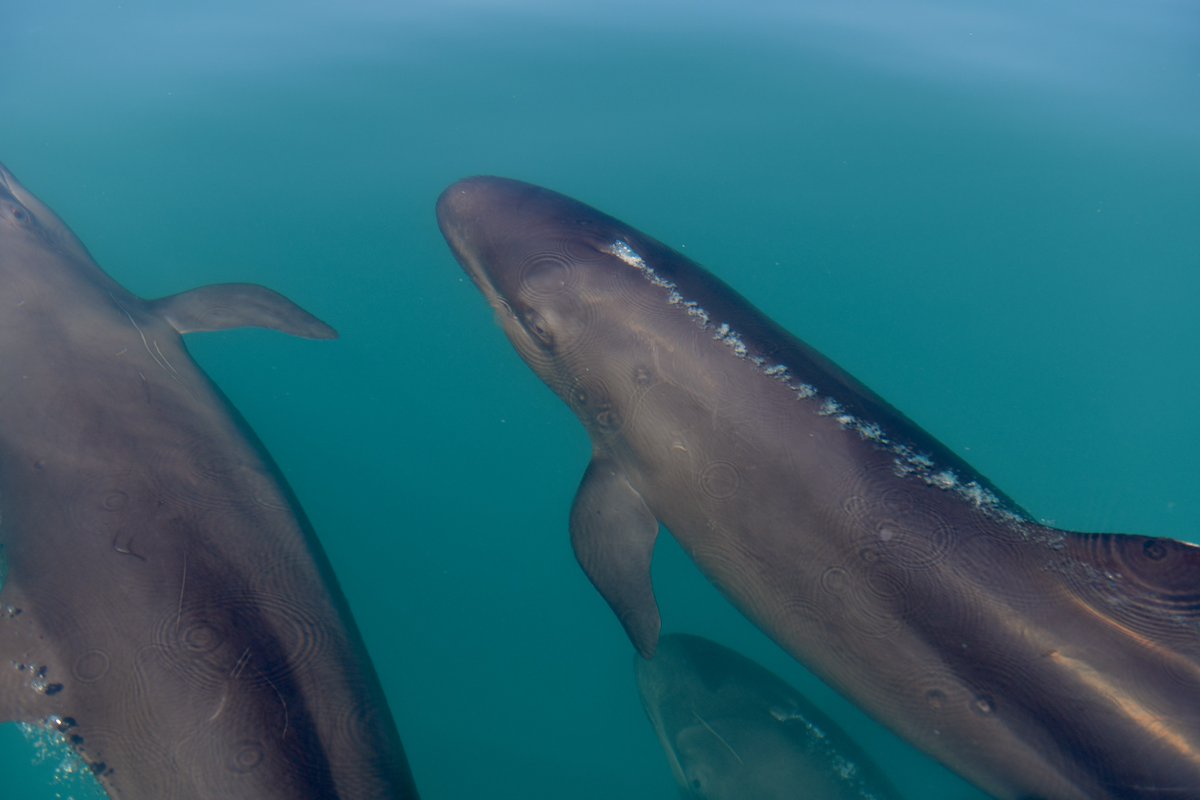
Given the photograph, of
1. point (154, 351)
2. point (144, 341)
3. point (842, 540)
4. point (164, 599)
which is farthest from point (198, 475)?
point (842, 540)

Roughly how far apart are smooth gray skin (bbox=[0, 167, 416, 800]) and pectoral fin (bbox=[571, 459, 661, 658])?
6.61 feet

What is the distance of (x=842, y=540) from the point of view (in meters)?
Answer: 5.12

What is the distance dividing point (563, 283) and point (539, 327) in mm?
411

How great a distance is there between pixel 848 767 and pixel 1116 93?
393 inches

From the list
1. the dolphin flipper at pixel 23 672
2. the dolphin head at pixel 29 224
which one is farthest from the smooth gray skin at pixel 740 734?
the dolphin head at pixel 29 224

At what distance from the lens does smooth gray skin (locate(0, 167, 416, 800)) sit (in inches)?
165

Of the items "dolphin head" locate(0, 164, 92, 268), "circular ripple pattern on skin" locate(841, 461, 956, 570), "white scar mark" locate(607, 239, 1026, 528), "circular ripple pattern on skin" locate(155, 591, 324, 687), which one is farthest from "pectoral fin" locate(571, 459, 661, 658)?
"dolphin head" locate(0, 164, 92, 268)

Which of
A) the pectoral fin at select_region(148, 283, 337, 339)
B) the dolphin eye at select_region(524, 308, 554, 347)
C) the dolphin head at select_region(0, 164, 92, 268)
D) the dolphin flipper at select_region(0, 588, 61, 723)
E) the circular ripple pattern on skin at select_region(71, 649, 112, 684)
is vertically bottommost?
the dolphin flipper at select_region(0, 588, 61, 723)

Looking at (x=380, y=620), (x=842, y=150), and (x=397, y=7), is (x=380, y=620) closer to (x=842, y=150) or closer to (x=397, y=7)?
(x=842, y=150)

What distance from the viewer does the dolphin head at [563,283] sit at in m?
6.05

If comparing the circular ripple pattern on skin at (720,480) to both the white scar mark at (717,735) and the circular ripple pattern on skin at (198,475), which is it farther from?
the circular ripple pattern on skin at (198,475)

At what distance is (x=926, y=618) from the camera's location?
15.9ft

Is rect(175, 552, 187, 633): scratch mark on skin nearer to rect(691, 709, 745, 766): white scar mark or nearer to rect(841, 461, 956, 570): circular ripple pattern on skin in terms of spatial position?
rect(841, 461, 956, 570): circular ripple pattern on skin

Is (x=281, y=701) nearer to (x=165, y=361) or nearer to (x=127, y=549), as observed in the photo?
(x=127, y=549)
